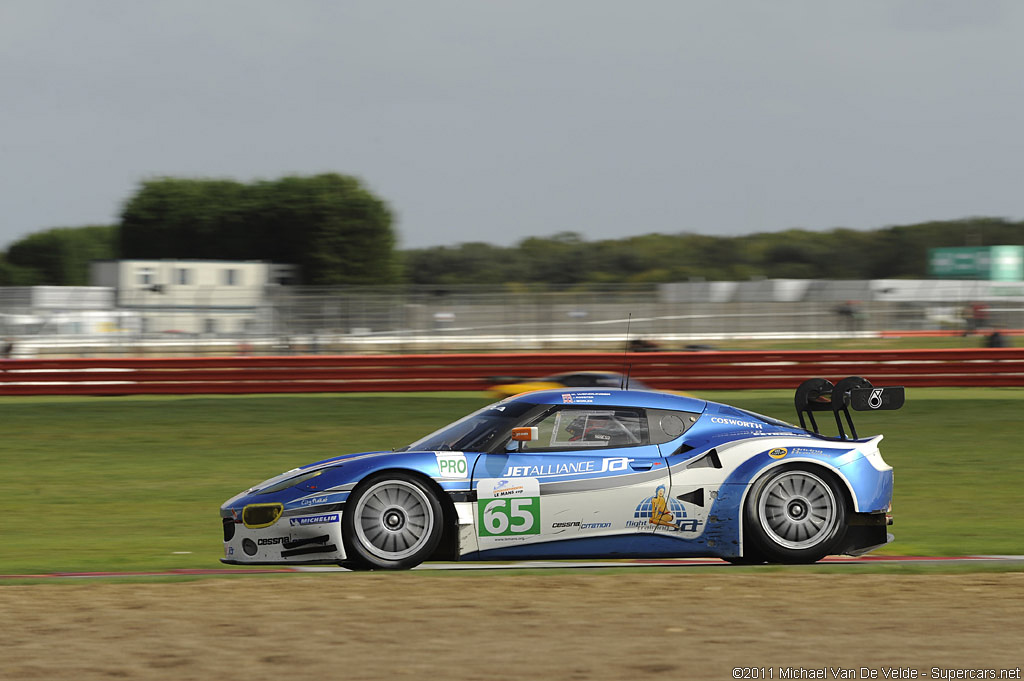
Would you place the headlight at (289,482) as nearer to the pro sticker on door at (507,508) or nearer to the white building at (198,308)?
the pro sticker on door at (507,508)

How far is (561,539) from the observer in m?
6.72

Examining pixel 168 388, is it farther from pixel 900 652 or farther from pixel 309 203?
pixel 309 203

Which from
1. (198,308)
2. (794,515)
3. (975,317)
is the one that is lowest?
(794,515)

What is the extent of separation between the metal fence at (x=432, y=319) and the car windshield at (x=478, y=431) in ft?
50.7

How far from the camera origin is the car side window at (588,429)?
6.87 metres

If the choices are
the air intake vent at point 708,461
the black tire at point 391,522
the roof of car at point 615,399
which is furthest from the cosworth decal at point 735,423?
the black tire at point 391,522

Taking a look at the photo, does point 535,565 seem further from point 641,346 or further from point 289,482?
point 641,346

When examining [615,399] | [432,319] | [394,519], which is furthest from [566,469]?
[432,319]

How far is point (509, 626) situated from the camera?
5215 millimetres

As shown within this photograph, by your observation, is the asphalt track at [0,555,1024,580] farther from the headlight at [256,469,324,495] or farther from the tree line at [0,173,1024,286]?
the tree line at [0,173,1024,286]

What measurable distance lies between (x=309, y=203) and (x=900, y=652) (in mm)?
59350

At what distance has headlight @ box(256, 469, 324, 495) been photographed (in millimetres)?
6836

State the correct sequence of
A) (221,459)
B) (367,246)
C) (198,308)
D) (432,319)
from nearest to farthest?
1. (221,459)
2. (432,319)
3. (198,308)
4. (367,246)

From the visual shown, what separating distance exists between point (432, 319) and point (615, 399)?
16.2 metres
